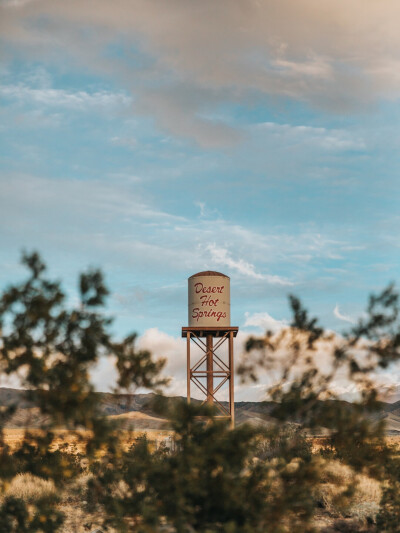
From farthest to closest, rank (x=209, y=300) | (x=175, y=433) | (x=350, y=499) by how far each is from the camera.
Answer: (x=209, y=300) → (x=350, y=499) → (x=175, y=433)

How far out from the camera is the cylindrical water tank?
1200 inches

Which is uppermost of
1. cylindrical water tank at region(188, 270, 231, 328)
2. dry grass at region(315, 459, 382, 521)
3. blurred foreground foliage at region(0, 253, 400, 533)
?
cylindrical water tank at region(188, 270, 231, 328)

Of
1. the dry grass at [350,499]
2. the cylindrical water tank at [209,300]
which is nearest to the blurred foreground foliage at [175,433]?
the dry grass at [350,499]

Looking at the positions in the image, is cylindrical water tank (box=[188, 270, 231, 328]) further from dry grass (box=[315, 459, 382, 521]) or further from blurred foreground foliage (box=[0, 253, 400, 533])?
blurred foreground foliage (box=[0, 253, 400, 533])

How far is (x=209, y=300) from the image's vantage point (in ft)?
101

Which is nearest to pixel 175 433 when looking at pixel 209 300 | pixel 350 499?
pixel 350 499

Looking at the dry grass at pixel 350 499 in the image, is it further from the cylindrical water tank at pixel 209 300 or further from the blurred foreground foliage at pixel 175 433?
the cylindrical water tank at pixel 209 300

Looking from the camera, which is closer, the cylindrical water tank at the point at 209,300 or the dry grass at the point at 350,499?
the dry grass at the point at 350,499

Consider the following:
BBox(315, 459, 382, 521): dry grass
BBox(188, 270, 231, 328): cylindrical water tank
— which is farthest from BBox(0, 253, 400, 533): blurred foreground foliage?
BBox(188, 270, 231, 328): cylindrical water tank

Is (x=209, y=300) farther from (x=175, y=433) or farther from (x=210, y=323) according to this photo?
(x=175, y=433)

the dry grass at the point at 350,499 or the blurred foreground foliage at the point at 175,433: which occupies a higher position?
the blurred foreground foliage at the point at 175,433

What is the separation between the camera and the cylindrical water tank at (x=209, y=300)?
30.5m

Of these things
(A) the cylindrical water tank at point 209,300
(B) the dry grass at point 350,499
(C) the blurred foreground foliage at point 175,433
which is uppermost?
(A) the cylindrical water tank at point 209,300

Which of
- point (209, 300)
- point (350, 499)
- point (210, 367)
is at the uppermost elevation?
point (209, 300)
